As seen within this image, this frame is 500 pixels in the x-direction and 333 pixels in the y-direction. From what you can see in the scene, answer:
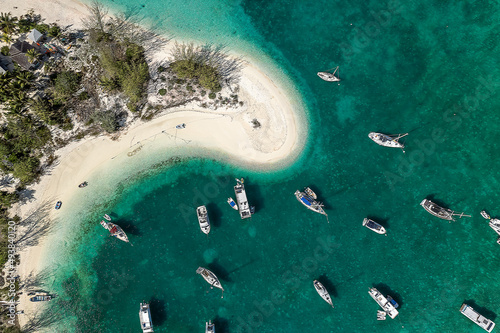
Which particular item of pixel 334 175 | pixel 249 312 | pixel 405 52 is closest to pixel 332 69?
pixel 405 52

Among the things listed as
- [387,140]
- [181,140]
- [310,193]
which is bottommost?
[310,193]

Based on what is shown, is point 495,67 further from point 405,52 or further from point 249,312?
point 249,312

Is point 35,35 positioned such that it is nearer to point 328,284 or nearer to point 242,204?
point 242,204

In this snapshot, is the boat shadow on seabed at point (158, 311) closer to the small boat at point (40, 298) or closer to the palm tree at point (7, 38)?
the small boat at point (40, 298)

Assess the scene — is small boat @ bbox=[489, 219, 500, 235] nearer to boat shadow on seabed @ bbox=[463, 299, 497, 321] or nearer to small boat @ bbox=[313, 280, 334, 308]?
boat shadow on seabed @ bbox=[463, 299, 497, 321]

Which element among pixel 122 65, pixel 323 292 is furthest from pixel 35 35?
pixel 323 292

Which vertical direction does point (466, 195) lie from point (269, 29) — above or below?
below
